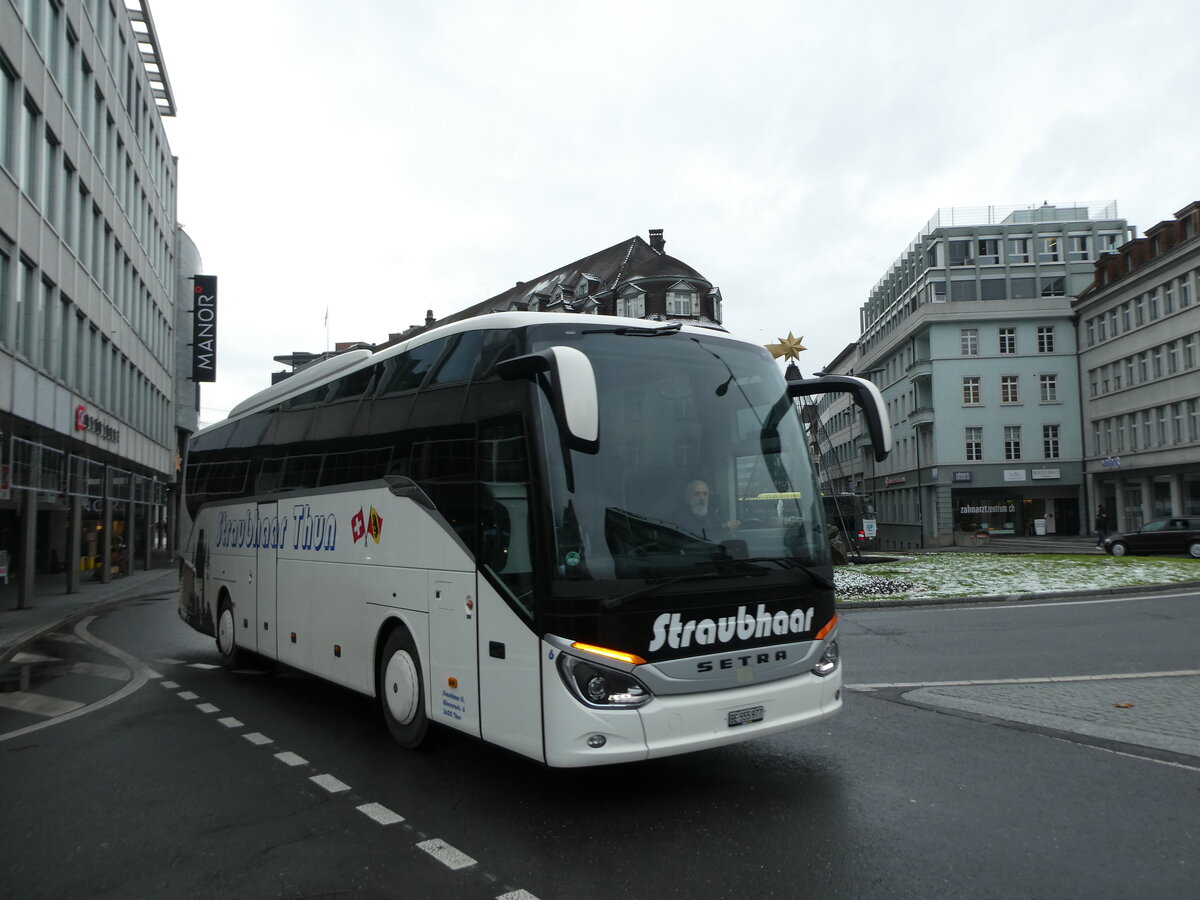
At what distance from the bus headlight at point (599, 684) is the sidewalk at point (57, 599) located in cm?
1285

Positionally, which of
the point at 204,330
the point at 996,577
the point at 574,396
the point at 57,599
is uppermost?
the point at 204,330

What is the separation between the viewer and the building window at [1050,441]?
6188cm

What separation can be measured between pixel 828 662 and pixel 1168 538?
3057 centimetres

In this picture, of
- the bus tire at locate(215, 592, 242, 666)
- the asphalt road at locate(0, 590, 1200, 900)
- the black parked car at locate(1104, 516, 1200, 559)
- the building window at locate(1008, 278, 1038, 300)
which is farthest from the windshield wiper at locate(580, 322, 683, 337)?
the building window at locate(1008, 278, 1038, 300)

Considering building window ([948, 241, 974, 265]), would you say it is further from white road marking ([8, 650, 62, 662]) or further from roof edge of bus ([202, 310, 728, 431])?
white road marking ([8, 650, 62, 662])

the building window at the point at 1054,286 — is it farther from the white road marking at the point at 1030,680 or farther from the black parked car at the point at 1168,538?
the white road marking at the point at 1030,680

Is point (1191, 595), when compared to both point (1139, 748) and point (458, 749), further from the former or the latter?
point (458, 749)

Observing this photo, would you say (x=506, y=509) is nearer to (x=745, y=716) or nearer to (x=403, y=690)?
(x=745, y=716)

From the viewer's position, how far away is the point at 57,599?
2691 cm

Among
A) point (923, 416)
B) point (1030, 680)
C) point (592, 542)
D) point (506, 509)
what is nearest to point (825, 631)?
point (592, 542)

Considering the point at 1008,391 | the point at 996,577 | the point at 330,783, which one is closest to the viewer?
the point at 330,783

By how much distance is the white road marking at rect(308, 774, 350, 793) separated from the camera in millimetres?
6230

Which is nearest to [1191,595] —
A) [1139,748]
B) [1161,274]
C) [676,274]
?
[1139,748]

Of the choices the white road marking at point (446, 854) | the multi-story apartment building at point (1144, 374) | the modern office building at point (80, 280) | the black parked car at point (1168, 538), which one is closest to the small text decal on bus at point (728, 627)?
the white road marking at point (446, 854)
